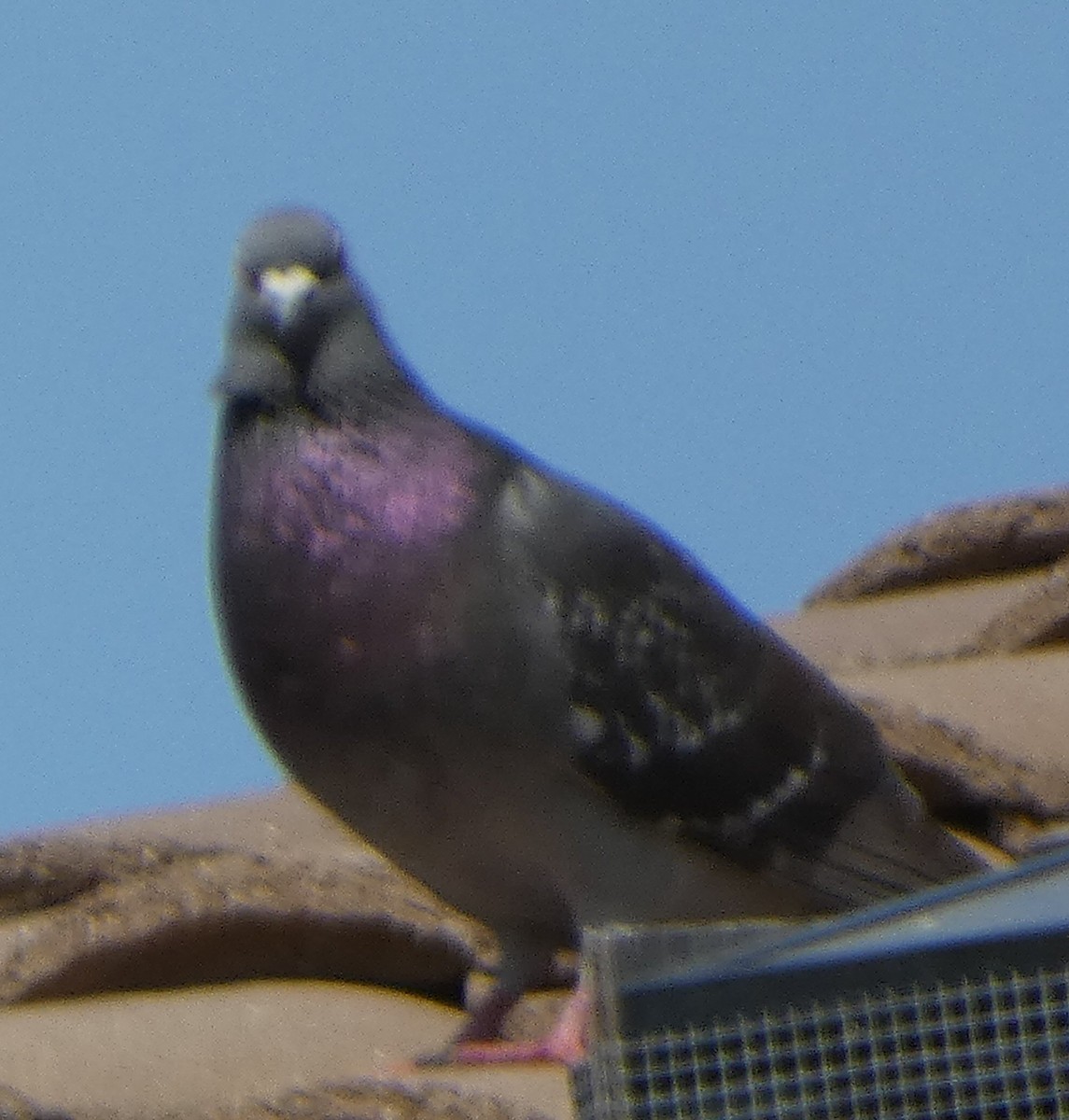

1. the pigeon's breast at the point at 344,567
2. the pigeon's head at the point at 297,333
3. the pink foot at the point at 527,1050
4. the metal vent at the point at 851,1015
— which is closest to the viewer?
the metal vent at the point at 851,1015

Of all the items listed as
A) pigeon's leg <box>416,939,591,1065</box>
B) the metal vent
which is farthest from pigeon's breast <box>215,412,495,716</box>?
the metal vent

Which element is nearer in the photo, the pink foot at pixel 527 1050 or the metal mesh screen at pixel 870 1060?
the metal mesh screen at pixel 870 1060

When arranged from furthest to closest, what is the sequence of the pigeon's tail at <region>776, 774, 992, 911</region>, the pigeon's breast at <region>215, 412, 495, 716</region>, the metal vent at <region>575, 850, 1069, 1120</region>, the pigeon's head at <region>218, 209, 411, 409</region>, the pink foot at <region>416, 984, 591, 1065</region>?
the pigeon's head at <region>218, 209, 411, 409</region>, the pigeon's tail at <region>776, 774, 992, 911</region>, the pigeon's breast at <region>215, 412, 495, 716</region>, the pink foot at <region>416, 984, 591, 1065</region>, the metal vent at <region>575, 850, 1069, 1120</region>

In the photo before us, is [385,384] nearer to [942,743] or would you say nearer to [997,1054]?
Answer: [942,743]

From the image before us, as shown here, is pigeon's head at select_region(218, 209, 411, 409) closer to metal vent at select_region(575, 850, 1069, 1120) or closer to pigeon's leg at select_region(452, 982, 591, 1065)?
pigeon's leg at select_region(452, 982, 591, 1065)

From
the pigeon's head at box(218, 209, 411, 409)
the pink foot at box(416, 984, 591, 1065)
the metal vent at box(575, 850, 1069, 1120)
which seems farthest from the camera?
→ the pigeon's head at box(218, 209, 411, 409)

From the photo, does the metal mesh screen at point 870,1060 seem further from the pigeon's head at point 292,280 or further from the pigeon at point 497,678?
the pigeon's head at point 292,280

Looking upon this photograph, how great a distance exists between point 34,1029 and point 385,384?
118cm

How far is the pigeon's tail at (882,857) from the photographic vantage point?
3279 mm

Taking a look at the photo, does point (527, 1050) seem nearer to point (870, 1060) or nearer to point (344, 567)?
point (344, 567)

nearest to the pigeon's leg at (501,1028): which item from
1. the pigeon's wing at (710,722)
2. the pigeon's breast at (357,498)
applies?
the pigeon's wing at (710,722)

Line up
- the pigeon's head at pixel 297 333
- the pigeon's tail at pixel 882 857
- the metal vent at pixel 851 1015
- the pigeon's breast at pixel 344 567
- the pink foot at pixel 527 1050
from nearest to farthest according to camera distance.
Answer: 1. the metal vent at pixel 851 1015
2. the pink foot at pixel 527 1050
3. the pigeon's breast at pixel 344 567
4. the pigeon's tail at pixel 882 857
5. the pigeon's head at pixel 297 333

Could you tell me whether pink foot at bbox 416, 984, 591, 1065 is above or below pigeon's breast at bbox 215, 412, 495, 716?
below

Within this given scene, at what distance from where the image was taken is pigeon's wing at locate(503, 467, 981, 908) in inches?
129
